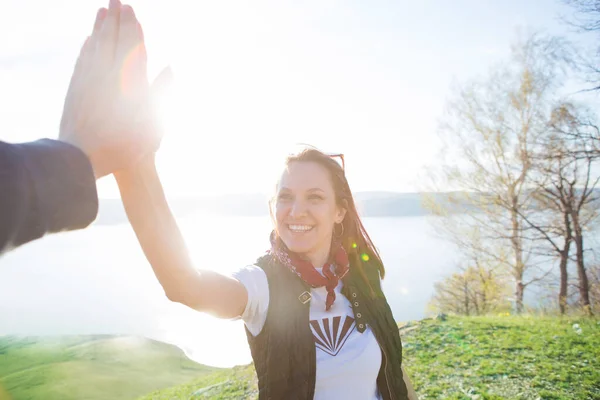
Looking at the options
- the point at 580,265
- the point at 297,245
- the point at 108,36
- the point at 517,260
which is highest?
the point at 108,36

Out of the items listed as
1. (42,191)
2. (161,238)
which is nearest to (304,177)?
(161,238)

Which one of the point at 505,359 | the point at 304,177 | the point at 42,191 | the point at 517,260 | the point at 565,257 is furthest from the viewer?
the point at 517,260

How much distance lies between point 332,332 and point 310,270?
34cm

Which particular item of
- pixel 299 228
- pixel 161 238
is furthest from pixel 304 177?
pixel 161 238

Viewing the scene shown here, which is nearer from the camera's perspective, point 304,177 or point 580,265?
point 304,177

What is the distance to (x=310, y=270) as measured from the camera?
215 cm

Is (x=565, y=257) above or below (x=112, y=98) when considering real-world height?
below

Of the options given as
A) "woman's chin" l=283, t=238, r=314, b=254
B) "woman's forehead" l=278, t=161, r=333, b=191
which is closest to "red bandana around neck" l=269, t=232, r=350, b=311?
"woman's chin" l=283, t=238, r=314, b=254

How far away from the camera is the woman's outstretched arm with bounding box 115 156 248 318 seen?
100 cm

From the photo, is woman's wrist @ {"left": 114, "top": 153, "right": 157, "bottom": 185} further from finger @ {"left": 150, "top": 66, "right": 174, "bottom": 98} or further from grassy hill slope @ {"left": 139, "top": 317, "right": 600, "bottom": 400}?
grassy hill slope @ {"left": 139, "top": 317, "right": 600, "bottom": 400}

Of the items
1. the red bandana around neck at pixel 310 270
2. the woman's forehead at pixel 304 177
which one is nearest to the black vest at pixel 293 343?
the red bandana around neck at pixel 310 270

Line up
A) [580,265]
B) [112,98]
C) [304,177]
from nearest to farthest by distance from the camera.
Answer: [112,98] → [304,177] → [580,265]

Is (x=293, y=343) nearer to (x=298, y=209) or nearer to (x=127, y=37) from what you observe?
(x=298, y=209)

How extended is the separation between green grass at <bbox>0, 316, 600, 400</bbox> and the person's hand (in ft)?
19.4
